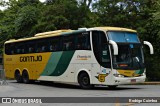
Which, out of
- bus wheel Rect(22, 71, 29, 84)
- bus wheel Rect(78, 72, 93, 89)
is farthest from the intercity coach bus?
bus wheel Rect(22, 71, 29, 84)

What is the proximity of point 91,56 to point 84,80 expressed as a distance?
1.71m

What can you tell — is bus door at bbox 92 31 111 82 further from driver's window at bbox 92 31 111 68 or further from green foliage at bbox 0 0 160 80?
green foliage at bbox 0 0 160 80

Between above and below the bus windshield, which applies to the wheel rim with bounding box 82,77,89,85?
below

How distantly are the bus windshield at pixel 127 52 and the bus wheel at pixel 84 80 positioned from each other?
234 cm

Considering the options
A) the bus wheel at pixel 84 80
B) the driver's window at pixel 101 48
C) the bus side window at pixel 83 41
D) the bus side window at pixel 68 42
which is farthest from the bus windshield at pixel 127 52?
the bus side window at pixel 68 42

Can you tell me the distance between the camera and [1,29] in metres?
44.1

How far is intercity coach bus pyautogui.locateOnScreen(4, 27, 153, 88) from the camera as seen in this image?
20969 mm

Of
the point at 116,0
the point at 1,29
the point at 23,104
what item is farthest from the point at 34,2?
the point at 23,104

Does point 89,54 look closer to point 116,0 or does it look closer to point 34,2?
point 116,0

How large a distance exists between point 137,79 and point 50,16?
16.0 meters

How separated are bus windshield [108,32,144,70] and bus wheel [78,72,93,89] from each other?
2.34 meters

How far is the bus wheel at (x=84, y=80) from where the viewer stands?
73.5 ft

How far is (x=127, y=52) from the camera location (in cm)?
2123

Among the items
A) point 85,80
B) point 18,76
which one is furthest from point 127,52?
point 18,76
